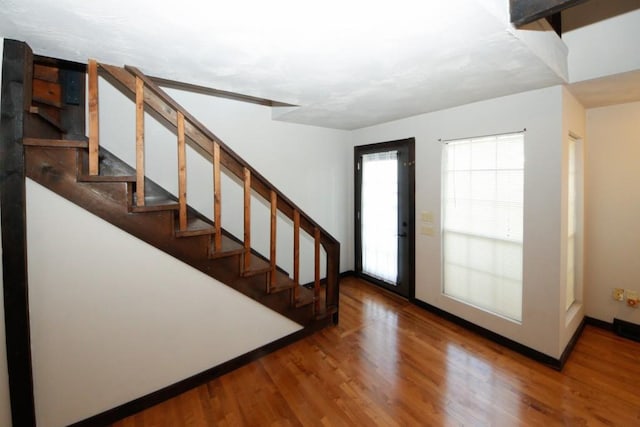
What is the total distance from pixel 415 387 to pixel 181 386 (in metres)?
1.82

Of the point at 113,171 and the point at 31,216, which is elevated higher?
the point at 113,171

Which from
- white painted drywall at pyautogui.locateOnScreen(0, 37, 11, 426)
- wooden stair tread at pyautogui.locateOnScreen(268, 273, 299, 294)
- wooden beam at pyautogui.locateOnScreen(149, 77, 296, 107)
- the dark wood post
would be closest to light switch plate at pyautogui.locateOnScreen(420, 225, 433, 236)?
wooden stair tread at pyautogui.locateOnScreen(268, 273, 299, 294)

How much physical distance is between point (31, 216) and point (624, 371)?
14.8 feet

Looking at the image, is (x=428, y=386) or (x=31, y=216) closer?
(x=31, y=216)

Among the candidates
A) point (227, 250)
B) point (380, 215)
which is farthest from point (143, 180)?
point (380, 215)

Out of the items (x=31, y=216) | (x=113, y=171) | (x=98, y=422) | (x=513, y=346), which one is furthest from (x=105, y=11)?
(x=513, y=346)

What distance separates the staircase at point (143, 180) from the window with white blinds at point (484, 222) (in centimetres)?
154

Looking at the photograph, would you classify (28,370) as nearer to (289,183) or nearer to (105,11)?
(105,11)

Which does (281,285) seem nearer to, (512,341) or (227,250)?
(227,250)

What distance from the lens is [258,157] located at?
3.38m

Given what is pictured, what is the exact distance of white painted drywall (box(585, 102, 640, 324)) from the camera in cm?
267

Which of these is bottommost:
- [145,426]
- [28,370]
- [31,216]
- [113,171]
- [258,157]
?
[145,426]

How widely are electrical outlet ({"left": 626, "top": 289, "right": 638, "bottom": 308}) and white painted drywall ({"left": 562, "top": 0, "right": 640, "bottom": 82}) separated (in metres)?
2.21

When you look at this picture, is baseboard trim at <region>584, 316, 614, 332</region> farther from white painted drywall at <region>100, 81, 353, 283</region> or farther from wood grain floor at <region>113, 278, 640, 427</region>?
white painted drywall at <region>100, 81, 353, 283</region>
